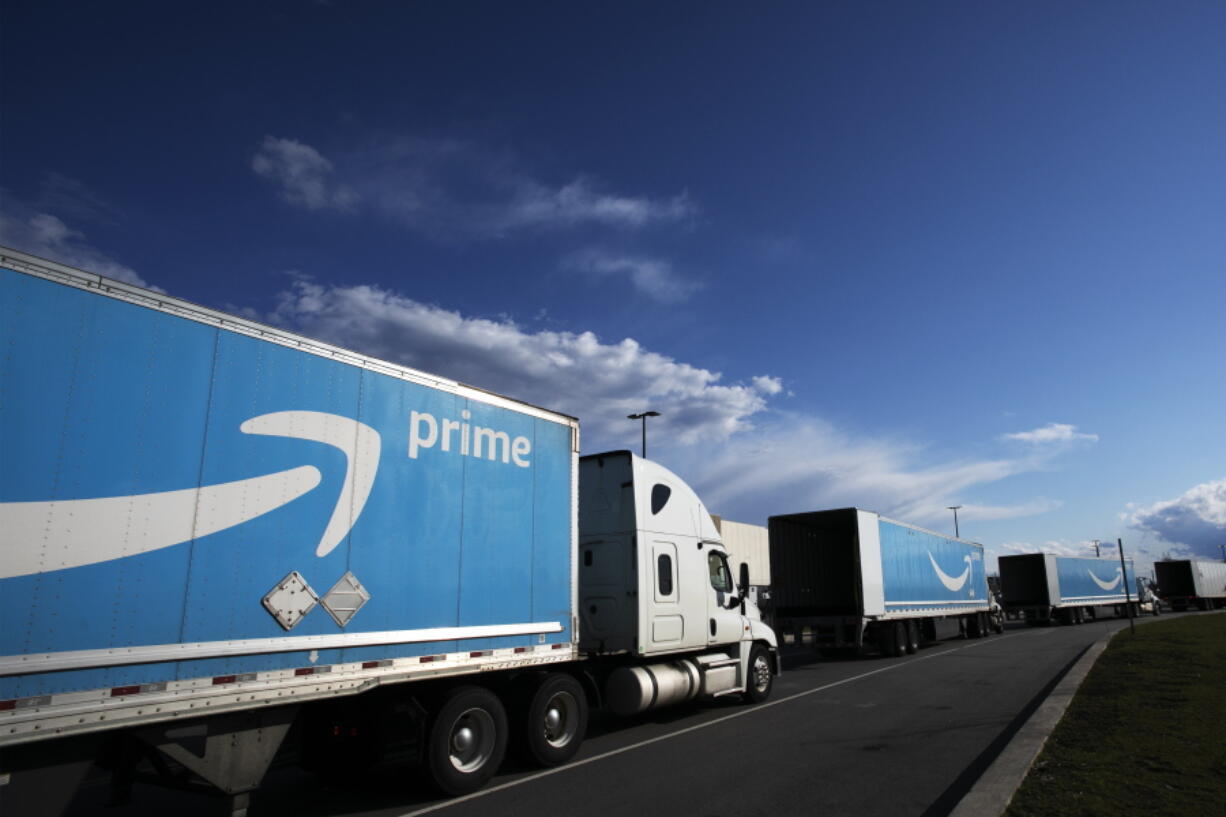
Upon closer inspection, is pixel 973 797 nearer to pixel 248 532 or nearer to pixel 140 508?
pixel 248 532

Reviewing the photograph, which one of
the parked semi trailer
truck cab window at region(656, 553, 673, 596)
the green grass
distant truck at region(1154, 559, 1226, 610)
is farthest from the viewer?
distant truck at region(1154, 559, 1226, 610)

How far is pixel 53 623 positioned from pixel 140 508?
2.74ft

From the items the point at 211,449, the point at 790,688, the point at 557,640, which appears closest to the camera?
the point at 211,449

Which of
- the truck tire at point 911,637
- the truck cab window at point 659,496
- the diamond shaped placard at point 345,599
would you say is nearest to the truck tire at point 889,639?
the truck tire at point 911,637

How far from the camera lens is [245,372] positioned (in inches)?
227

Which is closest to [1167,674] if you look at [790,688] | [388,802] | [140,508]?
[790,688]

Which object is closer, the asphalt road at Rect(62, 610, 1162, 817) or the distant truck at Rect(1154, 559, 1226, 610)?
the asphalt road at Rect(62, 610, 1162, 817)

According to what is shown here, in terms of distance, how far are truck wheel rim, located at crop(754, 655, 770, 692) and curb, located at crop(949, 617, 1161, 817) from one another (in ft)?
13.9

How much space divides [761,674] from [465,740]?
22.8 feet

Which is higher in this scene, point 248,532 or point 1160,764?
point 248,532

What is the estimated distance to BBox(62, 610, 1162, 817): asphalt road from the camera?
6.62 m

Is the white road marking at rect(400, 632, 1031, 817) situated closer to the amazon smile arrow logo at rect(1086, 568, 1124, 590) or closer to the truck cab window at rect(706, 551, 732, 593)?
the truck cab window at rect(706, 551, 732, 593)

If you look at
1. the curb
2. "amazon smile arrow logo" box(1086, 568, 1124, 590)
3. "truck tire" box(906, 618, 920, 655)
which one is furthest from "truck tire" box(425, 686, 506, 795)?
"amazon smile arrow logo" box(1086, 568, 1124, 590)

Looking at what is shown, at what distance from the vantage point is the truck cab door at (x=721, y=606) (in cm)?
1169
